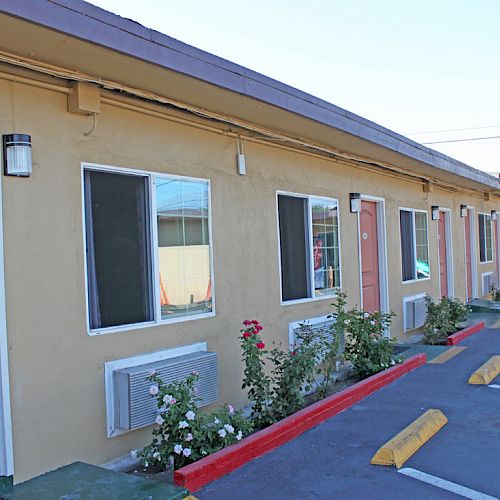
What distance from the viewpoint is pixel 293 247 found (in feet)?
25.0

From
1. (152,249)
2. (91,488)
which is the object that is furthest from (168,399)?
(152,249)

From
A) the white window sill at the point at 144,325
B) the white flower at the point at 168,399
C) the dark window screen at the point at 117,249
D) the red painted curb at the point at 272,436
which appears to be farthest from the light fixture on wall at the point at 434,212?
the white flower at the point at 168,399

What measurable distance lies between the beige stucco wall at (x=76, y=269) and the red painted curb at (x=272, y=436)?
3.17ft

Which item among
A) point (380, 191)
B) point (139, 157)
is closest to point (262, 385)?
point (139, 157)

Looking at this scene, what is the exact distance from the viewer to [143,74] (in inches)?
182

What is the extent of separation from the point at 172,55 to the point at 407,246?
757cm

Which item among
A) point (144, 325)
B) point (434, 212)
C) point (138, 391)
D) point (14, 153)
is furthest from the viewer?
point (434, 212)

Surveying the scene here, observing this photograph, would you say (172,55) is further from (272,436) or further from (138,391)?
(272,436)

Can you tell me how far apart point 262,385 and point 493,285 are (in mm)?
12602

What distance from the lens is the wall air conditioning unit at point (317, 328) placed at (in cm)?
720

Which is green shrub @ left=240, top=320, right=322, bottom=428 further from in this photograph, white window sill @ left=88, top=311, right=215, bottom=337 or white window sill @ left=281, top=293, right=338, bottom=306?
white window sill @ left=281, top=293, right=338, bottom=306

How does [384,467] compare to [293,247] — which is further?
[293,247]

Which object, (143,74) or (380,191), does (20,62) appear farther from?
(380,191)

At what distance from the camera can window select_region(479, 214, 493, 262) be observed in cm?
1595
